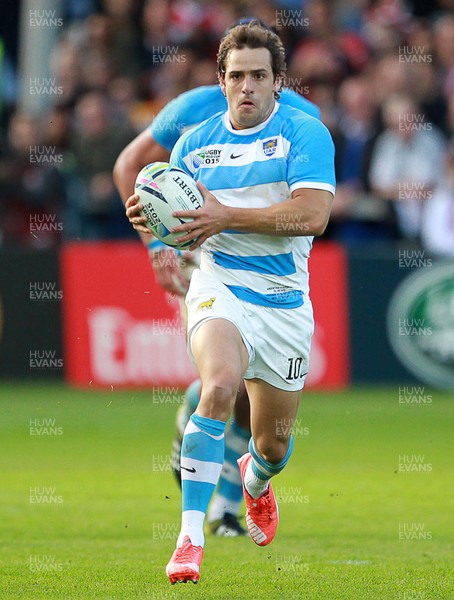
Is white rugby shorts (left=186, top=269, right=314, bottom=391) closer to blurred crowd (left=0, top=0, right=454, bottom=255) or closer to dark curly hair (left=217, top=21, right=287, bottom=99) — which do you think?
dark curly hair (left=217, top=21, right=287, bottom=99)

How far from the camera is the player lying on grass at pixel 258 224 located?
19.9 ft

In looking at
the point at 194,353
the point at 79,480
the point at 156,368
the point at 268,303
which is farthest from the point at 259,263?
the point at 156,368

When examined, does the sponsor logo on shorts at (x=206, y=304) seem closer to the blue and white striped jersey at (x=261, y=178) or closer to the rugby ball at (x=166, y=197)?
the blue and white striped jersey at (x=261, y=178)

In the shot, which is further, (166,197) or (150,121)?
(150,121)

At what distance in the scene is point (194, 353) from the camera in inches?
239

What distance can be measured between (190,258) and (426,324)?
5626mm

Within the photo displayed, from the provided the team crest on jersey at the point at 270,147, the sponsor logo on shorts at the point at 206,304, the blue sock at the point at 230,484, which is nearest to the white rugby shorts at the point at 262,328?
the sponsor logo on shorts at the point at 206,304

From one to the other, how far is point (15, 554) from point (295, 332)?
187 cm

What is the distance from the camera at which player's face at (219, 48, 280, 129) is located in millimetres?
6246

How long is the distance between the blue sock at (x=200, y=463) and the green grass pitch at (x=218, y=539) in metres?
0.38

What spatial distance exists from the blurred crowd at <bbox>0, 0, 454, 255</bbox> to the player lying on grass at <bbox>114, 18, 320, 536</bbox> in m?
5.78

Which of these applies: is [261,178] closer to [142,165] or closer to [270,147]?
[270,147]

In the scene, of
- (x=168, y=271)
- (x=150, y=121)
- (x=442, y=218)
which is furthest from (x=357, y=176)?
(x=168, y=271)

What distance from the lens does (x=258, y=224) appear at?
20.0ft
